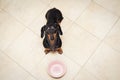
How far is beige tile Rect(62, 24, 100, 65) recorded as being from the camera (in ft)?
8.36

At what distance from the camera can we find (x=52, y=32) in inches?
88.8

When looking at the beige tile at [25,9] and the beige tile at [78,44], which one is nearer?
the beige tile at [78,44]

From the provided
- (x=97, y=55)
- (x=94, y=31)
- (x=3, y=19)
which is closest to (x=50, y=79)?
(x=97, y=55)

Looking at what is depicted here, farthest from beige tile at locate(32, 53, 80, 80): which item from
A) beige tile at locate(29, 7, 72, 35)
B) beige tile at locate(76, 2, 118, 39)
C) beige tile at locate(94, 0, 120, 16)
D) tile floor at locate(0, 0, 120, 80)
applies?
beige tile at locate(94, 0, 120, 16)

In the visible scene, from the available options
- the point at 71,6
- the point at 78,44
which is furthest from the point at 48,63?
the point at 71,6

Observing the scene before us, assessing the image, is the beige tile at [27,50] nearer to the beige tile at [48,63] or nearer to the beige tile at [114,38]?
the beige tile at [48,63]

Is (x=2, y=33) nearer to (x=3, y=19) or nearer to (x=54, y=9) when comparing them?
(x=3, y=19)

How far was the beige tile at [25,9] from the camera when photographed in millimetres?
2730

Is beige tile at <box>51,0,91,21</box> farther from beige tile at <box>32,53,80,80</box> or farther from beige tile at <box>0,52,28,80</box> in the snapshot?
beige tile at <box>0,52,28,80</box>

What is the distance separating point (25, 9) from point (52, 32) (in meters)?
0.69

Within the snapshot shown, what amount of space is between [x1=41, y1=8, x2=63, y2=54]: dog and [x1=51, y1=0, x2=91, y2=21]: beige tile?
165mm

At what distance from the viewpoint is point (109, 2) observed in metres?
2.77

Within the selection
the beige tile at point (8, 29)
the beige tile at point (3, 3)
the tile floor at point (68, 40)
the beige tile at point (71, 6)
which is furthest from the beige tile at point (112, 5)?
the beige tile at point (3, 3)

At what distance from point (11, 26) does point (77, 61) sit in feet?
2.94
